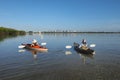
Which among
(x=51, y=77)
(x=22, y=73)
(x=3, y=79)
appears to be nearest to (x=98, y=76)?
(x=51, y=77)

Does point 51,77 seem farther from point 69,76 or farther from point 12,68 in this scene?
point 12,68

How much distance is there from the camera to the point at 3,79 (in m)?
15.6

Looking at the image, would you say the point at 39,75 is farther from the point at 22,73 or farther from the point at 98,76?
the point at 98,76

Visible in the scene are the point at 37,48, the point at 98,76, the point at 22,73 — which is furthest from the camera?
the point at 37,48

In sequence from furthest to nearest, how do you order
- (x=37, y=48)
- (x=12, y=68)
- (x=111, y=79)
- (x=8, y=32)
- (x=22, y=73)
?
(x=8, y=32), (x=37, y=48), (x=12, y=68), (x=22, y=73), (x=111, y=79)

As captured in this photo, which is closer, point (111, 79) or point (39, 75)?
point (111, 79)

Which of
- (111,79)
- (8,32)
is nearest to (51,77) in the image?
(111,79)

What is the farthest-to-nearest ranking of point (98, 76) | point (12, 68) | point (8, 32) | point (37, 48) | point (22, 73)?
point (8, 32) < point (37, 48) < point (12, 68) < point (22, 73) < point (98, 76)

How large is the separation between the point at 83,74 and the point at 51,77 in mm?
3050

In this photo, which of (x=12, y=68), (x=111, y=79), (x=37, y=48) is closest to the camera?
(x=111, y=79)

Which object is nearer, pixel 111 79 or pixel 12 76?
pixel 111 79

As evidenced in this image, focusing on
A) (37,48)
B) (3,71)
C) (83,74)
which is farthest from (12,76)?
(37,48)

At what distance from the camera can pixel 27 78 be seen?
15.9 m

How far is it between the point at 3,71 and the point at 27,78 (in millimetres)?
3767
